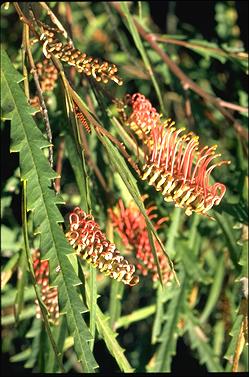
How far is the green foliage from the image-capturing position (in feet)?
2.31

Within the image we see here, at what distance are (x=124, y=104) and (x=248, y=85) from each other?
80cm

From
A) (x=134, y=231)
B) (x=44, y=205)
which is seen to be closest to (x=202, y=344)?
(x=134, y=231)

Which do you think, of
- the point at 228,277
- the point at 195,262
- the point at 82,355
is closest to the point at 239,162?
the point at 195,262

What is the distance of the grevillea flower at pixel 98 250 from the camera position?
2.26 ft

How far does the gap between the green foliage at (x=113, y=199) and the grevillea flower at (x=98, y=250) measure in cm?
2

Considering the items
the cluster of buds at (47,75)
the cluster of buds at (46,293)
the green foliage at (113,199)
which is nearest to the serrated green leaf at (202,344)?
the green foliage at (113,199)

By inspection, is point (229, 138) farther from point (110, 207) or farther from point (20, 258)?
point (20, 258)

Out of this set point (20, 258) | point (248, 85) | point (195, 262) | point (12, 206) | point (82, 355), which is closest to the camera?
point (82, 355)

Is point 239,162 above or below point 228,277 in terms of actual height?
above

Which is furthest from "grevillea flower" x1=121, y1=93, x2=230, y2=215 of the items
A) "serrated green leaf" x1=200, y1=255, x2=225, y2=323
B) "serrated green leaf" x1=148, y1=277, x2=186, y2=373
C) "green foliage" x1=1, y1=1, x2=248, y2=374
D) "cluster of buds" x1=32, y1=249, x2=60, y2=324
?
"serrated green leaf" x1=200, y1=255, x2=225, y2=323

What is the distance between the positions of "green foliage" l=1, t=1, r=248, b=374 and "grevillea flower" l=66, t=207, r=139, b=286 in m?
0.02

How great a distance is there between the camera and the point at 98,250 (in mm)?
692

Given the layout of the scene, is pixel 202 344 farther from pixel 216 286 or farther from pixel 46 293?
pixel 46 293

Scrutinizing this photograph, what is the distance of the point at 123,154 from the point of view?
76 cm
